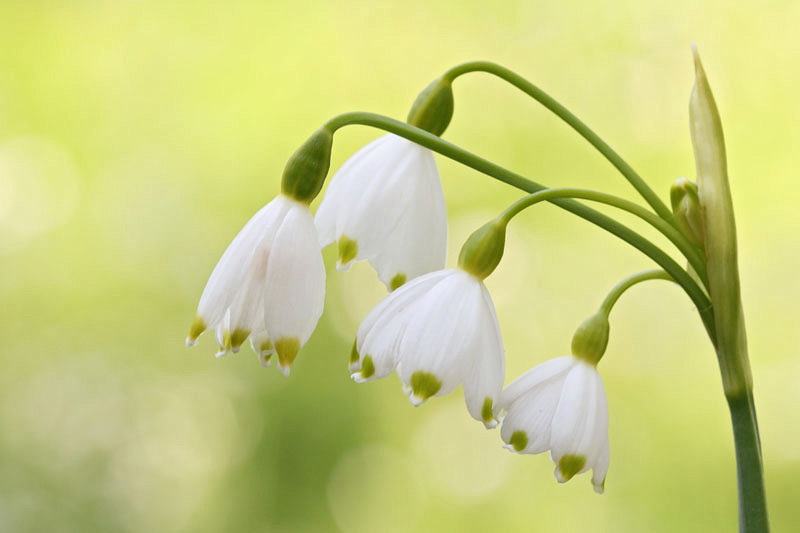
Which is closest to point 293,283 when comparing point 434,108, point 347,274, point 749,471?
point 434,108

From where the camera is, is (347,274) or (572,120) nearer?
(572,120)

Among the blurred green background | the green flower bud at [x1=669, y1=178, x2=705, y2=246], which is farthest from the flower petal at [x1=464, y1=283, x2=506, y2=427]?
the blurred green background

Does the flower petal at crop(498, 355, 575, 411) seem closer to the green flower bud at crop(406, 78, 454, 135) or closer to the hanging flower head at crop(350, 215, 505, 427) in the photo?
the hanging flower head at crop(350, 215, 505, 427)

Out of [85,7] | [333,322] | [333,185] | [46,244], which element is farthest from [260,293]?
[85,7]

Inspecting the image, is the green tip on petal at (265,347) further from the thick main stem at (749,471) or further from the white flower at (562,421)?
the thick main stem at (749,471)

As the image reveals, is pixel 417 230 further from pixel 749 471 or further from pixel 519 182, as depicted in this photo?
pixel 749 471

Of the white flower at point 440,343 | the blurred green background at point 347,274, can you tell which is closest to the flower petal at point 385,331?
the white flower at point 440,343
